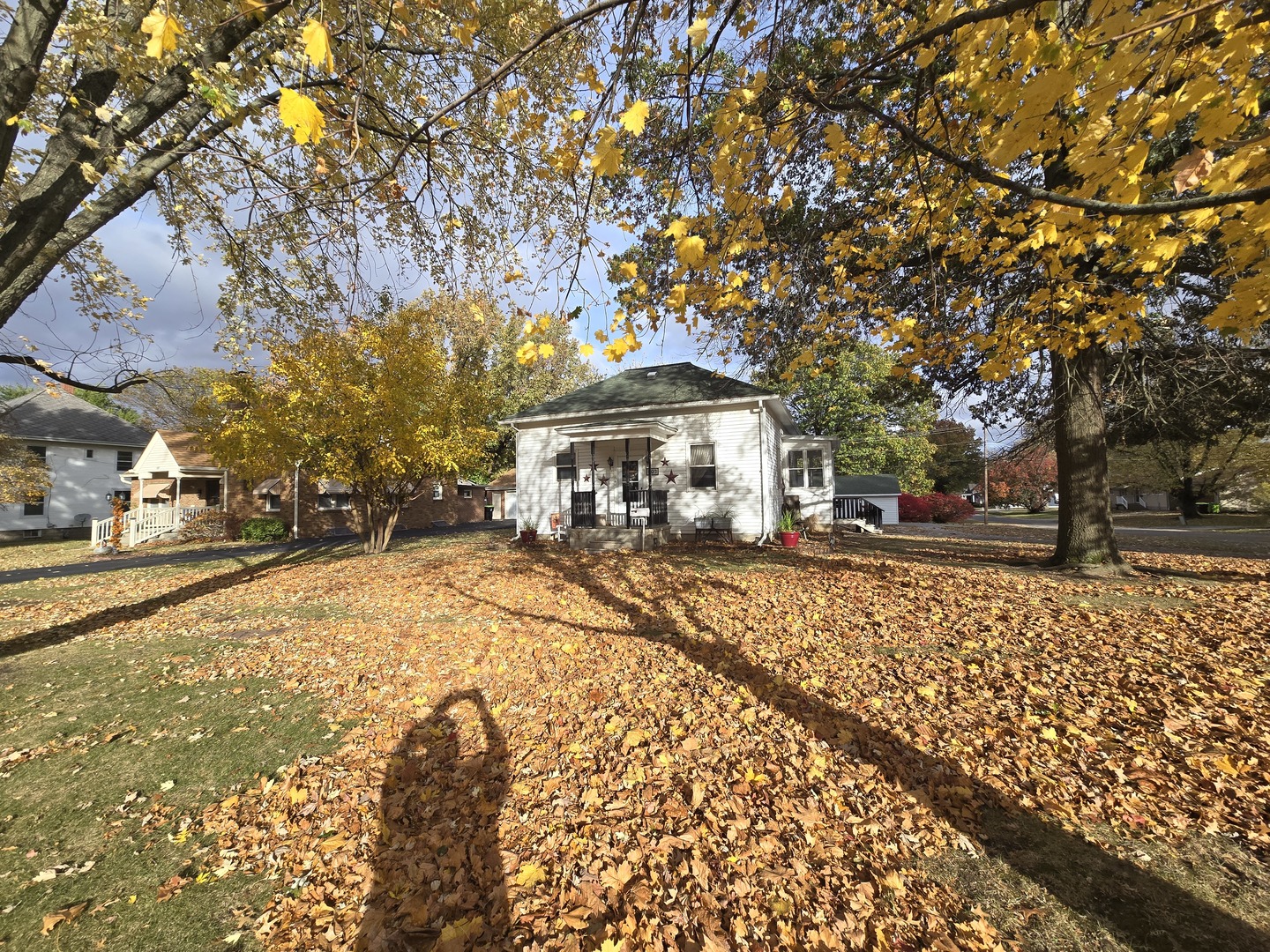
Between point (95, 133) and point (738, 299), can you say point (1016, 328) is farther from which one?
point (95, 133)

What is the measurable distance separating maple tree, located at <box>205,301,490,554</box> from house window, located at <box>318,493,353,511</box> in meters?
11.2

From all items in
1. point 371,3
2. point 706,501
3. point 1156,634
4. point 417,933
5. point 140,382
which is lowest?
point 417,933

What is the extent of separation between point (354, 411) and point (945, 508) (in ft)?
103

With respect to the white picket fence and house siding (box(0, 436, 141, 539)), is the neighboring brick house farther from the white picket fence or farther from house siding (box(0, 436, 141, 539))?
house siding (box(0, 436, 141, 539))

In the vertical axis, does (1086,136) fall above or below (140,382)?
above

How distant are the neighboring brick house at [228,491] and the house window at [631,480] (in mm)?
9786

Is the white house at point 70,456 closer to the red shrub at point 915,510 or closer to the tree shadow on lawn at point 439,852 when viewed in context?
A: the tree shadow on lawn at point 439,852

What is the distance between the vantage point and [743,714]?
3.91m

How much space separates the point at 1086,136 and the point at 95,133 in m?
7.66

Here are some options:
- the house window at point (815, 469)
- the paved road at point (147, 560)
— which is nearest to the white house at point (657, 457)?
the house window at point (815, 469)

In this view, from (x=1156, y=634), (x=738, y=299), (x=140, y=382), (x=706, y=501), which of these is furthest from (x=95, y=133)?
(x=706, y=501)

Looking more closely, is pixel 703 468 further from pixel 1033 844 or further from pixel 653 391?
pixel 1033 844

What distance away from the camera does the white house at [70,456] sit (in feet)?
74.8

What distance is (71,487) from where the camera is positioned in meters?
24.6
